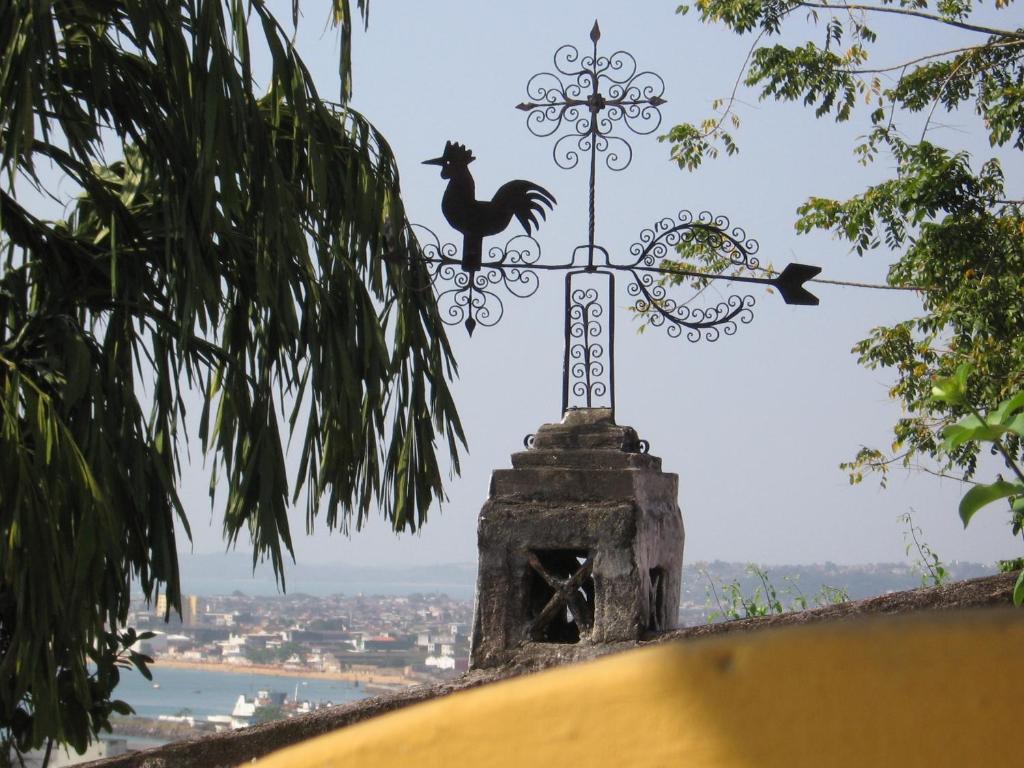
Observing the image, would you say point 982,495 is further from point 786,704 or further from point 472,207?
point 472,207

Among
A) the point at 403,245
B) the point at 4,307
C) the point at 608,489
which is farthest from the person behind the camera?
the point at 403,245

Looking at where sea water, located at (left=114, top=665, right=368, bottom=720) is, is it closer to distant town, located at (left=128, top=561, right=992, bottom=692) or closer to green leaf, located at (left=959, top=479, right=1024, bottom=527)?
distant town, located at (left=128, top=561, right=992, bottom=692)

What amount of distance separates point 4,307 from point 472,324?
2.17 metres

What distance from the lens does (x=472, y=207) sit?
3.87 m

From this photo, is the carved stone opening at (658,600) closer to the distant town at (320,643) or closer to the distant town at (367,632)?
the distant town at (367,632)

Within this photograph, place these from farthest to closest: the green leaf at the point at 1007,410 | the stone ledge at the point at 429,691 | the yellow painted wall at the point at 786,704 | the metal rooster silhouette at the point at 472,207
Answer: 1. the metal rooster silhouette at the point at 472,207
2. the stone ledge at the point at 429,691
3. the green leaf at the point at 1007,410
4. the yellow painted wall at the point at 786,704

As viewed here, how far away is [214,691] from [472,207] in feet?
85.1

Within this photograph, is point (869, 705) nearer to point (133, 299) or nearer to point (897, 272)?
point (133, 299)

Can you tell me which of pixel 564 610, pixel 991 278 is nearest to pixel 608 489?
pixel 564 610

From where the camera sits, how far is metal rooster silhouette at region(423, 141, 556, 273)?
3.83 metres

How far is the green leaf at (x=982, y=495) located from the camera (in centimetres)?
146

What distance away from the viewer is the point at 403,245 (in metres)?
5.52

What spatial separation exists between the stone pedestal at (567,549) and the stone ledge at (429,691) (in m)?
0.08

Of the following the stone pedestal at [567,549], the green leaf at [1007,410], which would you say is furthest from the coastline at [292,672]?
the green leaf at [1007,410]
